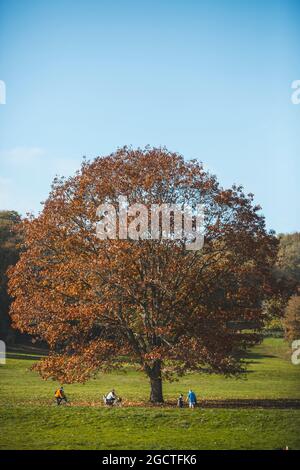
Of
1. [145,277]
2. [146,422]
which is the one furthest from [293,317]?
[146,422]

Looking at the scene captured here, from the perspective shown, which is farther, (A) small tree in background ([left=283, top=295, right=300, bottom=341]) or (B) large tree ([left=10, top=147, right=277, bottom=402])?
(A) small tree in background ([left=283, top=295, right=300, bottom=341])

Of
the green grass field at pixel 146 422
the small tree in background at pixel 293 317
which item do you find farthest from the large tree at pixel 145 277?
the small tree in background at pixel 293 317

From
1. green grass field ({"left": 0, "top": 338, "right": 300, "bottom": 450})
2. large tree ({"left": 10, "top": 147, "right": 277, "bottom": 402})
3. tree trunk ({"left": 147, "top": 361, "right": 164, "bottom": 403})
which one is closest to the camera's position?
green grass field ({"left": 0, "top": 338, "right": 300, "bottom": 450})

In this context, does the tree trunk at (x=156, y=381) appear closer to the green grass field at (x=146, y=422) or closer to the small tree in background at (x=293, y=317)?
the green grass field at (x=146, y=422)

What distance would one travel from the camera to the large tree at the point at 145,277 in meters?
30.8

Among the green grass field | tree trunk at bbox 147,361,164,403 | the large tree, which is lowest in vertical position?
the green grass field

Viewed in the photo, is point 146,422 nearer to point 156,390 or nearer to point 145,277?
point 156,390

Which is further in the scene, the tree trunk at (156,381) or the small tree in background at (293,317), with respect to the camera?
the small tree in background at (293,317)

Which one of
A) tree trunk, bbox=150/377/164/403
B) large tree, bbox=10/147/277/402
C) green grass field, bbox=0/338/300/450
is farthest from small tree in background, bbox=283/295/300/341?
tree trunk, bbox=150/377/164/403

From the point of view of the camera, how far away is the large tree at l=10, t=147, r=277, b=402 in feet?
101

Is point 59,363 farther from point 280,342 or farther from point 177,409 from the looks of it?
point 280,342

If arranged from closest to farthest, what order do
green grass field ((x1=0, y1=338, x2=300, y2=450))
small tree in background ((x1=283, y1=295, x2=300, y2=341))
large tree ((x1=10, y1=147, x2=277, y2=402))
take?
green grass field ((x1=0, y1=338, x2=300, y2=450)) → large tree ((x1=10, y1=147, x2=277, y2=402)) → small tree in background ((x1=283, y1=295, x2=300, y2=341))

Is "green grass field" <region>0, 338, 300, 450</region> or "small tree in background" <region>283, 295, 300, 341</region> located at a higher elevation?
"small tree in background" <region>283, 295, 300, 341</region>

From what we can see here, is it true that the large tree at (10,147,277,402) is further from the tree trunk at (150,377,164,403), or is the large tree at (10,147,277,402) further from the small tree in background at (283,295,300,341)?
the small tree in background at (283,295,300,341)
